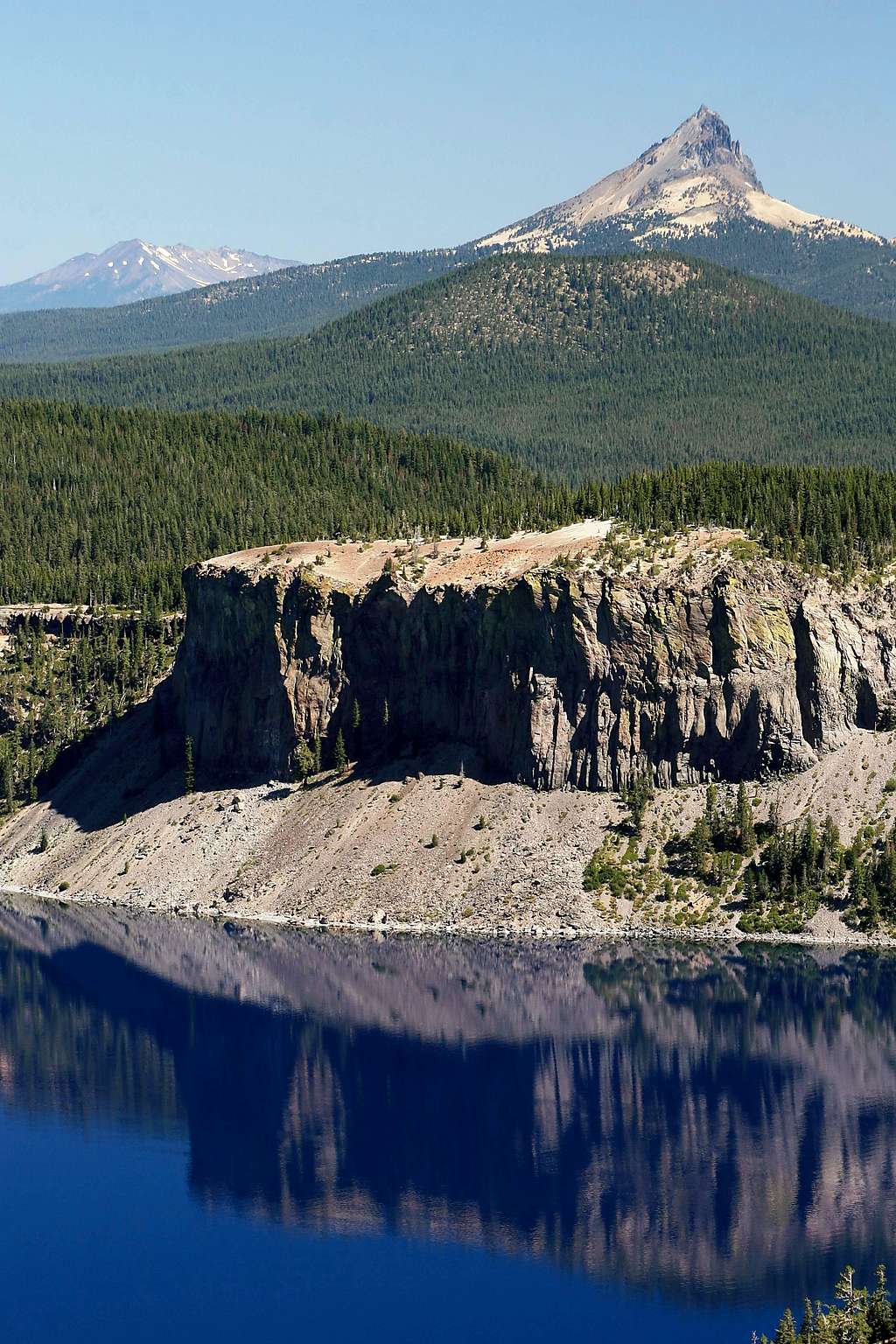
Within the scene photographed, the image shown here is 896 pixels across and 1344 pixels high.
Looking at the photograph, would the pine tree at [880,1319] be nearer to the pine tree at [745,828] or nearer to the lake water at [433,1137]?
the lake water at [433,1137]

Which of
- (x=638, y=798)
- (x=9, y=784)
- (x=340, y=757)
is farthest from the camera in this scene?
(x=9, y=784)

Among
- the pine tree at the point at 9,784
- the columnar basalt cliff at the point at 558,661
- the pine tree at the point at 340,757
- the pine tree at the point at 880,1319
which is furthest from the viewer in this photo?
the pine tree at the point at 9,784

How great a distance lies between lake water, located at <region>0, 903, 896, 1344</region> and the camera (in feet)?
282

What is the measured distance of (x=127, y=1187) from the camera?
3994 inches

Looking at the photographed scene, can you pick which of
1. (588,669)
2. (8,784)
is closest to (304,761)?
(588,669)

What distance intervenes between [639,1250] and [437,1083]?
27.6 metres

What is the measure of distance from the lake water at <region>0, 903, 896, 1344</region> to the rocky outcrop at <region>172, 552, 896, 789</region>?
821 inches

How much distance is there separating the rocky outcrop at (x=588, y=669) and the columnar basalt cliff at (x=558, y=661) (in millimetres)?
144

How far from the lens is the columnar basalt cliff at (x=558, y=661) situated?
15175cm

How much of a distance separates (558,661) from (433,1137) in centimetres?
5898

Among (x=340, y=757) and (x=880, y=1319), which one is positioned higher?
(x=340, y=757)

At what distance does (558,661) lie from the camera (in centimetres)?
15838

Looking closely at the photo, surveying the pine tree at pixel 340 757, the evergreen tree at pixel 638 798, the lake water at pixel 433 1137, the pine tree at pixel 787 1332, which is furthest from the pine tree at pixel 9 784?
the pine tree at pixel 787 1332

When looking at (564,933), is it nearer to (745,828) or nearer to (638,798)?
(638,798)
